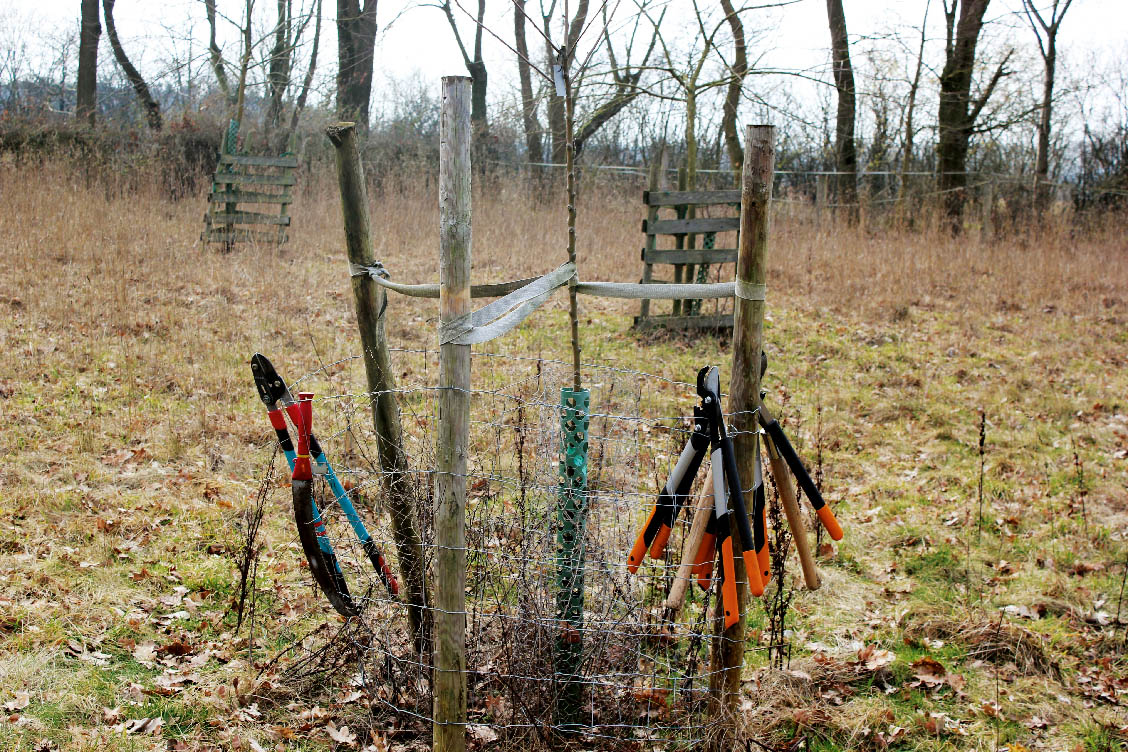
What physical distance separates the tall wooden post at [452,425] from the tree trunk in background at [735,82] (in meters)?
9.55

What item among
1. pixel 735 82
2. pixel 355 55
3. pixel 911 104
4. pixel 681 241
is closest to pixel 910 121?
pixel 911 104

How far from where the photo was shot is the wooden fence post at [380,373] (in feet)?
12.1

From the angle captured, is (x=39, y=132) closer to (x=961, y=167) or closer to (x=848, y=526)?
(x=848, y=526)

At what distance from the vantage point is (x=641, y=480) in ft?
20.0

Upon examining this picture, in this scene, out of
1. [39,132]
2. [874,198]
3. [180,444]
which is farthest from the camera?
[874,198]

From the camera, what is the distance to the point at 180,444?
628 cm

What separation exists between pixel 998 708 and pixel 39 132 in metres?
17.8

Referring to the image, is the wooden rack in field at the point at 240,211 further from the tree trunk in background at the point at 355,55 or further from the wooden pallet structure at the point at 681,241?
the tree trunk in background at the point at 355,55

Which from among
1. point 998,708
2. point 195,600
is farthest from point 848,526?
point 195,600

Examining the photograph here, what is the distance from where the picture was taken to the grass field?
3.77m

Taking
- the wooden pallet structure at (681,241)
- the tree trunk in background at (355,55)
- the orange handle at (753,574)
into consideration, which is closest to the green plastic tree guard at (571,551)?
the orange handle at (753,574)

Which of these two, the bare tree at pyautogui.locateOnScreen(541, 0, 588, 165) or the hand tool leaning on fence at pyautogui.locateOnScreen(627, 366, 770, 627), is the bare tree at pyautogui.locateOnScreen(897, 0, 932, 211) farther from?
the hand tool leaning on fence at pyautogui.locateOnScreen(627, 366, 770, 627)

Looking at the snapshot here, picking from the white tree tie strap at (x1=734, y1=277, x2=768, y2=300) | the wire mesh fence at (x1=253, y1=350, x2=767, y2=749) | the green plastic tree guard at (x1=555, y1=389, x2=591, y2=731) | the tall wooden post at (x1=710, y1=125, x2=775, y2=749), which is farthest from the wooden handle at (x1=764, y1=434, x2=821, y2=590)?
the green plastic tree guard at (x1=555, y1=389, x2=591, y2=731)

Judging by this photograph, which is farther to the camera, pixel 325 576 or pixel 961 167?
pixel 961 167
